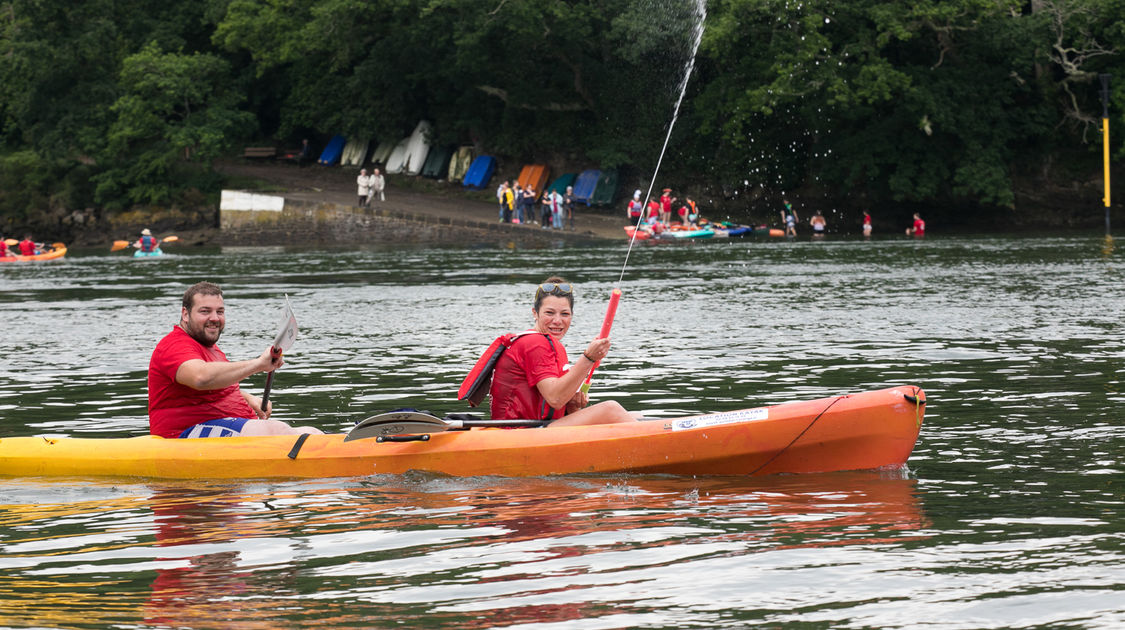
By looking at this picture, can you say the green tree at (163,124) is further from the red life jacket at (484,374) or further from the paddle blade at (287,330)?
the red life jacket at (484,374)

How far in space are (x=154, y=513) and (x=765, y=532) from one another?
3.41 metres

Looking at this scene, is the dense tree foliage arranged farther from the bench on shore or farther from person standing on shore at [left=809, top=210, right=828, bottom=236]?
person standing on shore at [left=809, top=210, right=828, bottom=236]

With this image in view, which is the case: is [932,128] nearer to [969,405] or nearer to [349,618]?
[969,405]

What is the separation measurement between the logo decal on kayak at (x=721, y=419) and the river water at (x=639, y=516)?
0.34 meters

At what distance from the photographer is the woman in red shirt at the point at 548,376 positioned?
8172 millimetres

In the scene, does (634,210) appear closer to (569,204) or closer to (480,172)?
(569,204)

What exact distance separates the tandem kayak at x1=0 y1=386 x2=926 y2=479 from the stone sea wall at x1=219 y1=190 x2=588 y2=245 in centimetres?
3445

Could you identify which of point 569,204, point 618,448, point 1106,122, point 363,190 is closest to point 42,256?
point 363,190

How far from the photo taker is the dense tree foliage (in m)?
43.8

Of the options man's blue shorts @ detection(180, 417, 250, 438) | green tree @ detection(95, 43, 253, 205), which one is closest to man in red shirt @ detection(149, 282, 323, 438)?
man's blue shorts @ detection(180, 417, 250, 438)

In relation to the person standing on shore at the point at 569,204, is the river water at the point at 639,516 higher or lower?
lower

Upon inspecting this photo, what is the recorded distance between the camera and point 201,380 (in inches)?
321

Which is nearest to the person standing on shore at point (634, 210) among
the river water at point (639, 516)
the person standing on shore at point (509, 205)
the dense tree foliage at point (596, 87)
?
the dense tree foliage at point (596, 87)

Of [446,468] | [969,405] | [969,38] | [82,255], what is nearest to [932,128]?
[969,38]
